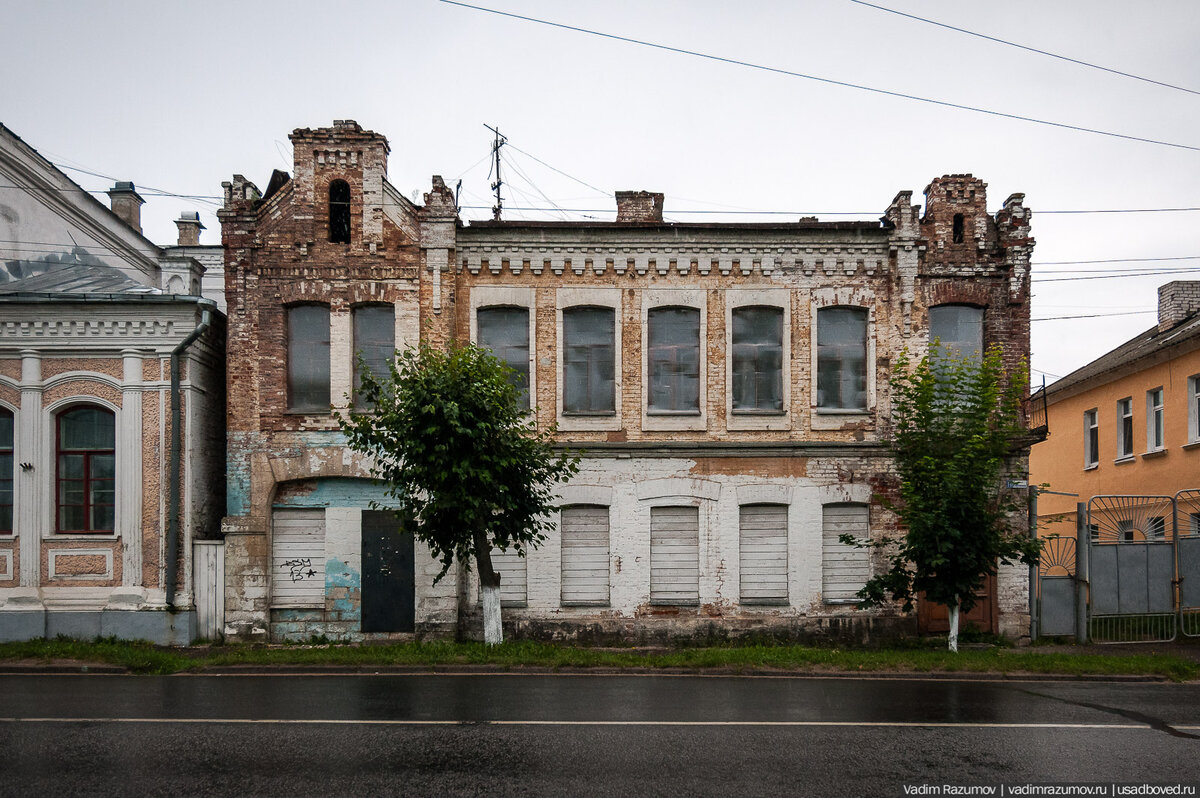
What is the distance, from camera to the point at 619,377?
58.3 ft

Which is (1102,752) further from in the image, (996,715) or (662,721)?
(662,721)

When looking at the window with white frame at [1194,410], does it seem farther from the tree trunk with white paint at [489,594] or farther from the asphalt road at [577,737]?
the tree trunk with white paint at [489,594]

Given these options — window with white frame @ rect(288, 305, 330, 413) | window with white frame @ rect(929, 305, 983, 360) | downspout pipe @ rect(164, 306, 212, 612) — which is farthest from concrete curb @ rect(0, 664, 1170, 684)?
window with white frame @ rect(929, 305, 983, 360)

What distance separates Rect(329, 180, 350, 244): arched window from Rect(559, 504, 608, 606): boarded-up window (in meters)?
6.93

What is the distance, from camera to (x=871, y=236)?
58.9 feet

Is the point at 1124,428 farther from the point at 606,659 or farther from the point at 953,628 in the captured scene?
the point at 606,659

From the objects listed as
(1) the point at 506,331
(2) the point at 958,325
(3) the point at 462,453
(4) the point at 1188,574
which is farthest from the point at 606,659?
(4) the point at 1188,574

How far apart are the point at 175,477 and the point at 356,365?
3822 millimetres

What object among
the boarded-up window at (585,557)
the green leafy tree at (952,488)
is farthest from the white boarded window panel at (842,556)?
the boarded-up window at (585,557)

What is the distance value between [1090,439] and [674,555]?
17.1 m

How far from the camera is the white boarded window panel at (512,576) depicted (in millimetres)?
17297

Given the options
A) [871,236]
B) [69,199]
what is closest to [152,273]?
[69,199]

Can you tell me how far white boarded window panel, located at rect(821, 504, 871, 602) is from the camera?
17594mm

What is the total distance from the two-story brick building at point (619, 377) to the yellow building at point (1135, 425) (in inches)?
210
